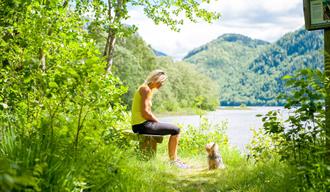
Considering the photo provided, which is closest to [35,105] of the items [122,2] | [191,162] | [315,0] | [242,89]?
[315,0]

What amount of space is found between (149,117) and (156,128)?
20cm

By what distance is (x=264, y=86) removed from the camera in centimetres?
16900

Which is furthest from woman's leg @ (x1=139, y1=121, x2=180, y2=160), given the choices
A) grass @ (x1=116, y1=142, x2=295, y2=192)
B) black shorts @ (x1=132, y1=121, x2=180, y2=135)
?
grass @ (x1=116, y1=142, x2=295, y2=192)

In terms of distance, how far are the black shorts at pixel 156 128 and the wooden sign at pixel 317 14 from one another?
2947 mm

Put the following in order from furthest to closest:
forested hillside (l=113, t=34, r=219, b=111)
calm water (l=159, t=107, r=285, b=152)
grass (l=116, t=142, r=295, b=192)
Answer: forested hillside (l=113, t=34, r=219, b=111), calm water (l=159, t=107, r=285, b=152), grass (l=116, t=142, r=295, b=192)

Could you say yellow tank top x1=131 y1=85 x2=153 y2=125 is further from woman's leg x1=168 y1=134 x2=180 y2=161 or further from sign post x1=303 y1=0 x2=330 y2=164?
sign post x1=303 y1=0 x2=330 y2=164

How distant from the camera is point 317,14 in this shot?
3.94 meters

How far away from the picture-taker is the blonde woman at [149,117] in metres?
6.38

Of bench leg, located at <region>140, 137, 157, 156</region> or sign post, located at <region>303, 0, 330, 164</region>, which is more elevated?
sign post, located at <region>303, 0, 330, 164</region>

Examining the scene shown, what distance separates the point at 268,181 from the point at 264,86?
168975 mm

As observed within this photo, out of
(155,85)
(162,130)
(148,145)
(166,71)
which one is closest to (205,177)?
(162,130)

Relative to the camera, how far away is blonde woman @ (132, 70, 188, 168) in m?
6.38

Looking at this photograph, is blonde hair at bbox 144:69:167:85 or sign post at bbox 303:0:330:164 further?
blonde hair at bbox 144:69:167:85

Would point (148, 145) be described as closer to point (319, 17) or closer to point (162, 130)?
point (162, 130)
